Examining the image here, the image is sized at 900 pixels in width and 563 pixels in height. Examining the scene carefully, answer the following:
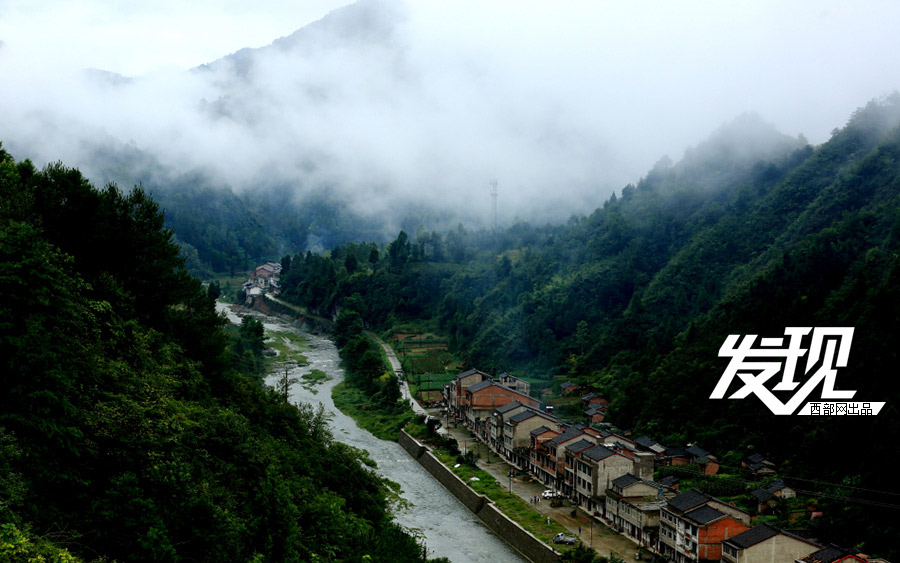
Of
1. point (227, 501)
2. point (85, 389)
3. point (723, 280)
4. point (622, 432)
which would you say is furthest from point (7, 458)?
point (723, 280)

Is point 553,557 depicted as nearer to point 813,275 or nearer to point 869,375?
point 869,375

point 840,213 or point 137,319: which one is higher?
point 840,213

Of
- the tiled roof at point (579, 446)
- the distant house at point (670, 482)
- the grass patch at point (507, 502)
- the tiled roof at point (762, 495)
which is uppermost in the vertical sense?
the tiled roof at point (579, 446)

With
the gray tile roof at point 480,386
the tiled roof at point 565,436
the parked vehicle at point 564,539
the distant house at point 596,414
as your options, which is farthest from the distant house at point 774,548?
the gray tile roof at point 480,386

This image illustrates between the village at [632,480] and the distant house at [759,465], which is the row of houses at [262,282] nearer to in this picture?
the village at [632,480]

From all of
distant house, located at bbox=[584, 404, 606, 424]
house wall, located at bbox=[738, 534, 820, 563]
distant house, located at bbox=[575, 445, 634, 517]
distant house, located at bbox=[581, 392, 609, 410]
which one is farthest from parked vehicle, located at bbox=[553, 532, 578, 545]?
distant house, located at bbox=[581, 392, 609, 410]

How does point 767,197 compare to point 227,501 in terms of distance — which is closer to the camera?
point 227,501

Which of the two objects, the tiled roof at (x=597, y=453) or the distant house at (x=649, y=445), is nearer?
the tiled roof at (x=597, y=453)

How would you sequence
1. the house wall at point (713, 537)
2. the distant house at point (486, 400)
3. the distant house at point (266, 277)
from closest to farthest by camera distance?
the house wall at point (713, 537), the distant house at point (486, 400), the distant house at point (266, 277)
